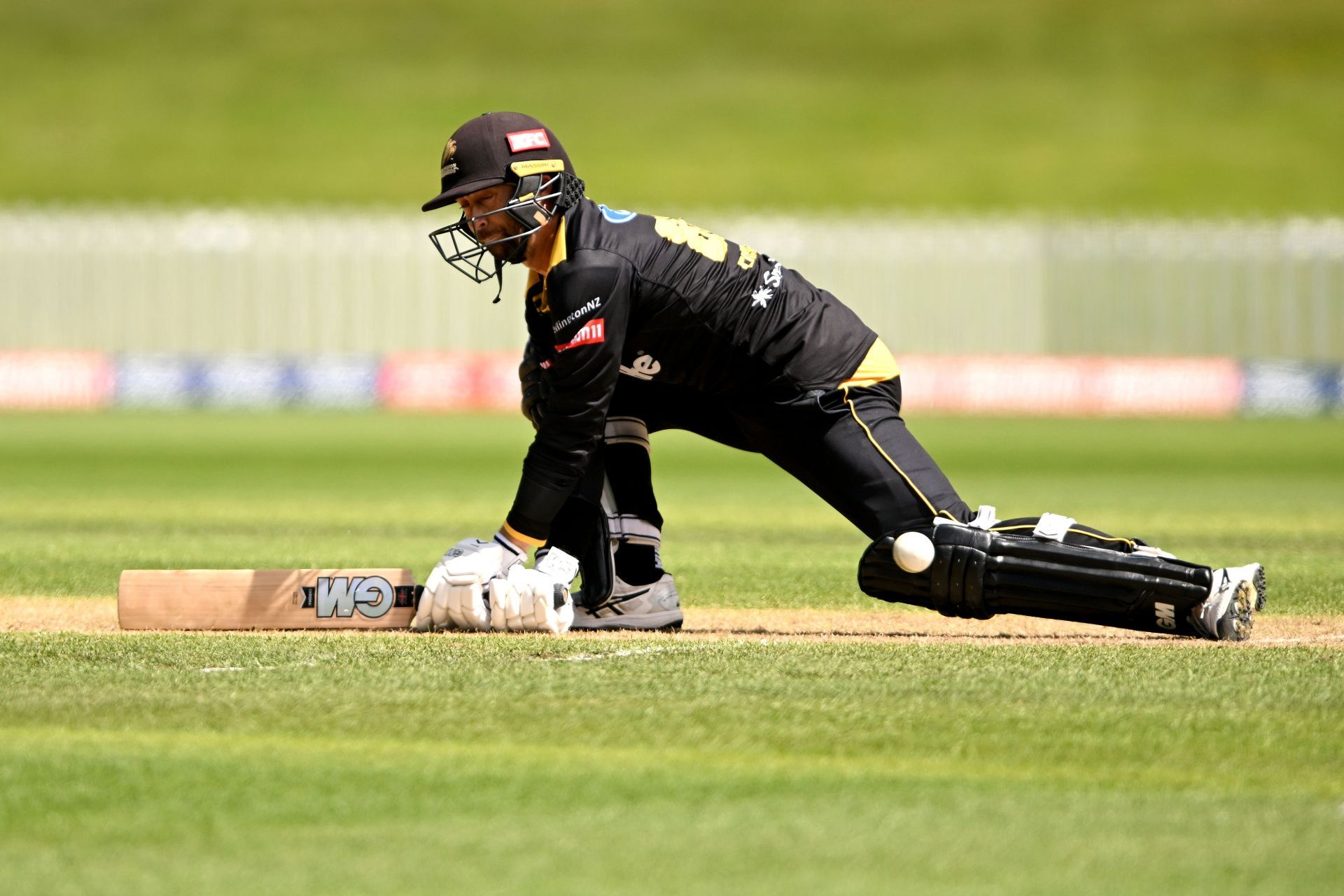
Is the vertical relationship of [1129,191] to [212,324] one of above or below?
above

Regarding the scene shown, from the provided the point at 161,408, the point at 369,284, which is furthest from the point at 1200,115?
the point at 161,408

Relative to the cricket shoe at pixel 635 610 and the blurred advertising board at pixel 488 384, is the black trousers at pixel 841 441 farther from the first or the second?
the blurred advertising board at pixel 488 384

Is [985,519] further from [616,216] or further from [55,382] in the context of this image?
[55,382]

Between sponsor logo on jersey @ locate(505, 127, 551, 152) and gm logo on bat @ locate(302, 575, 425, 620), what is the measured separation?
1603 mm

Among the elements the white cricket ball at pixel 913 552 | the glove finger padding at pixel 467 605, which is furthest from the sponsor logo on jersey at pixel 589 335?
the white cricket ball at pixel 913 552

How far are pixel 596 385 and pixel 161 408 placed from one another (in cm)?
2296

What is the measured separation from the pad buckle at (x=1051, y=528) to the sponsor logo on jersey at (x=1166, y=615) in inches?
15.4

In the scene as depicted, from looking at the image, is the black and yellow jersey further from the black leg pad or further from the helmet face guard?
the black leg pad

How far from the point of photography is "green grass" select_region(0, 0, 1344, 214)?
49469mm

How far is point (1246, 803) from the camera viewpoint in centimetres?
414

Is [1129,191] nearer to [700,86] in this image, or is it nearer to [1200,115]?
[1200,115]

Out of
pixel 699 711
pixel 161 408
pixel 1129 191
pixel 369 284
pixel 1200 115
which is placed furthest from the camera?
pixel 1200 115

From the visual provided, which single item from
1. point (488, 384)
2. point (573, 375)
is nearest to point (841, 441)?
point (573, 375)

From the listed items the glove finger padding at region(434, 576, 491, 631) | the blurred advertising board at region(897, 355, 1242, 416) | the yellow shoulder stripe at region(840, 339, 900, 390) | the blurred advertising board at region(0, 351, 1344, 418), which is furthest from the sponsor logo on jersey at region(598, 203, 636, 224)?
the blurred advertising board at region(897, 355, 1242, 416)
